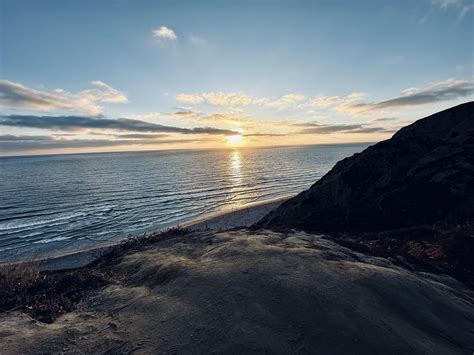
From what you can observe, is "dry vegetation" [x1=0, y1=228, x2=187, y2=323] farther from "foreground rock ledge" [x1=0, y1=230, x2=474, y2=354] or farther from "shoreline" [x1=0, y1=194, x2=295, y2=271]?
"shoreline" [x1=0, y1=194, x2=295, y2=271]

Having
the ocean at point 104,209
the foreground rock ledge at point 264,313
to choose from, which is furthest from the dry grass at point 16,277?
the ocean at point 104,209

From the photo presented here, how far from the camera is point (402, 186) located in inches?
739

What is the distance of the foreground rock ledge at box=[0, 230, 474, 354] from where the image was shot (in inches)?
221

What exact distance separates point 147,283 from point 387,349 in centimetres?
679

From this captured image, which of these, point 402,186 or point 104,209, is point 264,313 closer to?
point 402,186

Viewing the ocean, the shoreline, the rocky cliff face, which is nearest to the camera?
the rocky cliff face

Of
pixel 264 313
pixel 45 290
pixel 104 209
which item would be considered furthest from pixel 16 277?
pixel 104 209

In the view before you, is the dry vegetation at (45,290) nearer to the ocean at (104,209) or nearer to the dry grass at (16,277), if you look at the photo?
the dry grass at (16,277)

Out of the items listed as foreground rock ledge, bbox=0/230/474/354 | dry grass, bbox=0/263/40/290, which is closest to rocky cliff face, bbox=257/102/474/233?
foreground rock ledge, bbox=0/230/474/354

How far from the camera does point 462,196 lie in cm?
1644

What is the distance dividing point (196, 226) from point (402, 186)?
816 inches

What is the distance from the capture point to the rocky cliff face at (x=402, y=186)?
16.8 meters

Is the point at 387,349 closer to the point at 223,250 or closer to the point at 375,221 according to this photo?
the point at 223,250

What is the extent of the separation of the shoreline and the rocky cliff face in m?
7.22
